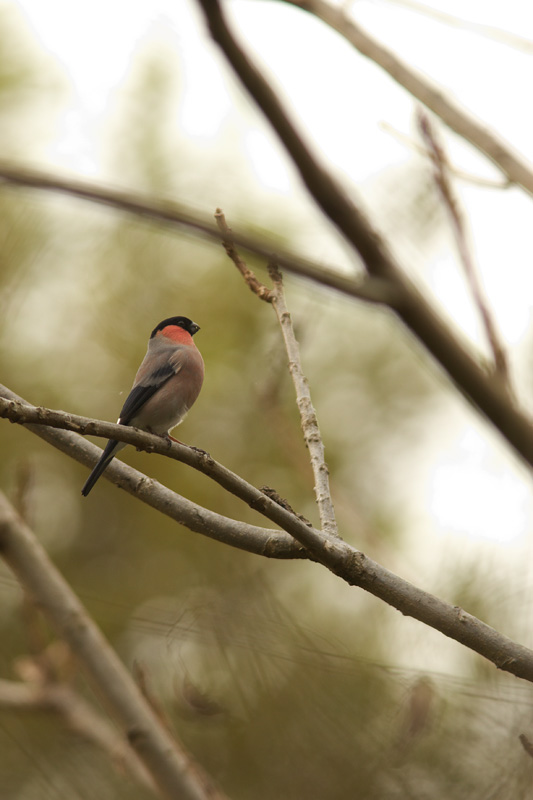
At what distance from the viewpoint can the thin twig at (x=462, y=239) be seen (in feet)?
3.68

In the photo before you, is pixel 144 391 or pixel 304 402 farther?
pixel 144 391

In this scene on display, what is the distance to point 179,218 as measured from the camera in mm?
760

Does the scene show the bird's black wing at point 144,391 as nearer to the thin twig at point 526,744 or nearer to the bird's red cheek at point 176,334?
the bird's red cheek at point 176,334

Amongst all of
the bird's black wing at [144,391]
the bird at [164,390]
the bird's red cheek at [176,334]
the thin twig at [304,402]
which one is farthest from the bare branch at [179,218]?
the bird's red cheek at [176,334]

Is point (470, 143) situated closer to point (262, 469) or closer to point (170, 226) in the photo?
point (170, 226)

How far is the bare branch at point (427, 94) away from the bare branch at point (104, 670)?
196 cm

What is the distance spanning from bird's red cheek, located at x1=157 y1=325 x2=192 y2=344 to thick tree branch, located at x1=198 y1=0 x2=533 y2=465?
124 inches

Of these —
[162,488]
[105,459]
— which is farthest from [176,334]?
[162,488]

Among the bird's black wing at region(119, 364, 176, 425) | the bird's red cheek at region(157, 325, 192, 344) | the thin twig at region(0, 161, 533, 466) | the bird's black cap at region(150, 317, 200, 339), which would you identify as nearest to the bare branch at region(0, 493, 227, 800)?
the bird's black wing at region(119, 364, 176, 425)

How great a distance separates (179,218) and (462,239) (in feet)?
2.27

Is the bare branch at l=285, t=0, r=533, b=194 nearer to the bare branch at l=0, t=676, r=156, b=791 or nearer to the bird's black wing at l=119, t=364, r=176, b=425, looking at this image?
the bird's black wing at l=119, t=364, r=176, b=425

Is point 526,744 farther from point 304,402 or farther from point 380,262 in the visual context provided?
point 304,402

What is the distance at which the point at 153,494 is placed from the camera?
2477mm

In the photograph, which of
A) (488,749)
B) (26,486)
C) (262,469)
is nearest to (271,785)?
(488,749)
